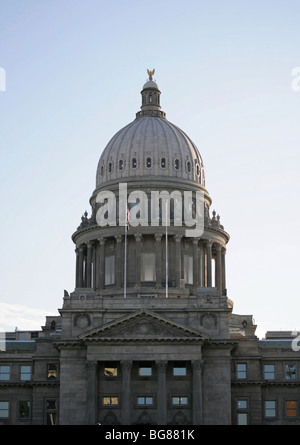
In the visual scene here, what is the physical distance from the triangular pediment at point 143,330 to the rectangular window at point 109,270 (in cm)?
2221

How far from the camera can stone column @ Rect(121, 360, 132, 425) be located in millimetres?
109688

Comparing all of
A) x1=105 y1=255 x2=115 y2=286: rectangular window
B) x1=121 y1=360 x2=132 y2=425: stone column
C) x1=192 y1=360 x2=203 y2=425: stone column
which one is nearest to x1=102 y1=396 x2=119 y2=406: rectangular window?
x1=121 y1=360 x2=132 y2=425: stone column

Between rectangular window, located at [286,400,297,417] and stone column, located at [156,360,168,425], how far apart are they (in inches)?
602

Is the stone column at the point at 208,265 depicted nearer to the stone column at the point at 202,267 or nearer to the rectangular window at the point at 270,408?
the stone column at the point at 202,267

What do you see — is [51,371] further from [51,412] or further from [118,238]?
[118,238]

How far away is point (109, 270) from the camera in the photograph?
443 feet

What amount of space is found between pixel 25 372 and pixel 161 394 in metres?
17.9

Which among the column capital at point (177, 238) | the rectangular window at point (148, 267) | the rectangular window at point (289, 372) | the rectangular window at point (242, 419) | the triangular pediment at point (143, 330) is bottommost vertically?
the rectangular window at point (242, 419)

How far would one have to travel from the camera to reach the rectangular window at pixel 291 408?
11775cm

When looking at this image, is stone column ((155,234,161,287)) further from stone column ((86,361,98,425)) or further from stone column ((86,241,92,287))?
stone column ((86,361,98,425))

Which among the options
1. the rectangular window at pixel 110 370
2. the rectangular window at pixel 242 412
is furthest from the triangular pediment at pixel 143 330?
the rectangular window at pixel 242 412

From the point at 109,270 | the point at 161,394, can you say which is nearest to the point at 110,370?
the point at 161,394

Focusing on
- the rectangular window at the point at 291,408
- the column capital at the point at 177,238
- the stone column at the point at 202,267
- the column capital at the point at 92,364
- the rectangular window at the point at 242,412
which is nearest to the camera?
the column capital at the point at 92,364
